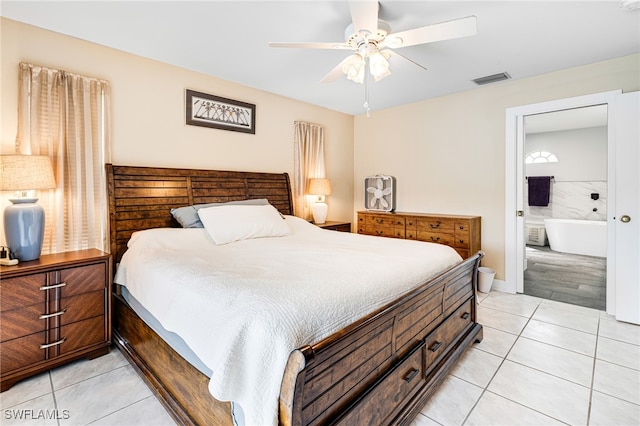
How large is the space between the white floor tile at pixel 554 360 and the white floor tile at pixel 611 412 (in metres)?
0.13

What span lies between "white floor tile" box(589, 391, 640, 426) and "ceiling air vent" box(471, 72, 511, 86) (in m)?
2.96

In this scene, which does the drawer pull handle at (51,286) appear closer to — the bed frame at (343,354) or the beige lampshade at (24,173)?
the bed frame at (343,354)

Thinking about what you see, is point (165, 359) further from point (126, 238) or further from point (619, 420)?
point (619, 420)

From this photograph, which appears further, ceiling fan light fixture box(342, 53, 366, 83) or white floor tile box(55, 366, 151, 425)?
ceiling fan light fixture box(342, 53, 366, 83)

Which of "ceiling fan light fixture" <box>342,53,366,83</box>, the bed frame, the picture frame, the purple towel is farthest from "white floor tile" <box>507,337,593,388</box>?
the purple towel

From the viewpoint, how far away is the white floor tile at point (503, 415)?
1.60 meters

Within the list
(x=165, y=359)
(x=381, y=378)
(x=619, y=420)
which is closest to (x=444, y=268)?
(x=381, y=378)

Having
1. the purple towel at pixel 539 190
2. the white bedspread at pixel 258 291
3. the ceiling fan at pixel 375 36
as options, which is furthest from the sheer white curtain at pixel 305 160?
the purple towel at pixel 539 190

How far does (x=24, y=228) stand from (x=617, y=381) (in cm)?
401

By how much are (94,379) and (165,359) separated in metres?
0.77

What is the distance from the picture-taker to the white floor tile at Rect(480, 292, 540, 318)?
3.05m

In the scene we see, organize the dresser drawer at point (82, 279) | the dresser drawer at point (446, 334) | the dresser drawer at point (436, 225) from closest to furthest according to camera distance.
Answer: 1. the dresser drawer at point (446, 334)
2. the dresser drawer at point (82, 279)
3. the dresser drawer at point (436, 225)

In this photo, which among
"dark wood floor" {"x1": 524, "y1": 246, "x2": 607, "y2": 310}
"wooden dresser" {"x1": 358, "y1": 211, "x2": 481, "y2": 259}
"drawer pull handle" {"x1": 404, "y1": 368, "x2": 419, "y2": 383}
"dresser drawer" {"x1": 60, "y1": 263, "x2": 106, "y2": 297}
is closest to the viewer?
"drawer pull handle" {"x1": 404, "y1": 368, "x2": 419, "y2": 383}

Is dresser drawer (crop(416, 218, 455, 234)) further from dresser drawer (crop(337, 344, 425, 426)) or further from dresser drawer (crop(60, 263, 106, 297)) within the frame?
dresser drawer (crop(60, 263, 106, 297))
